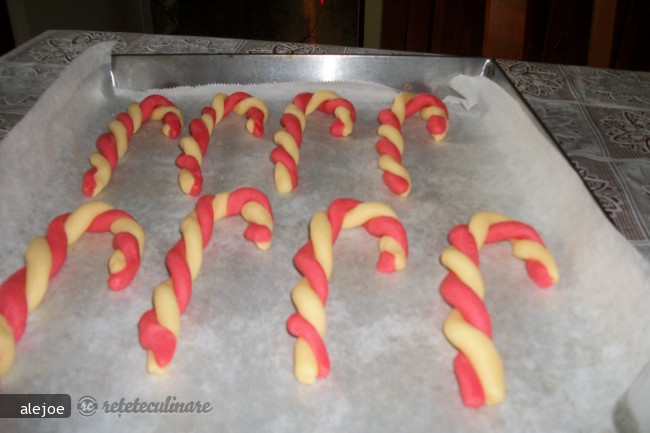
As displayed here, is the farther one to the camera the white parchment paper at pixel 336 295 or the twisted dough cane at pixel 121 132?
the twisted dough cane at pixel 121 132

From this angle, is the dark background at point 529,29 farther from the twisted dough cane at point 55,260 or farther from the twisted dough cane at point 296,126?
the twisted dough cane at point 55,260

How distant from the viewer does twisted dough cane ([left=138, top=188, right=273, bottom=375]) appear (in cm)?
68

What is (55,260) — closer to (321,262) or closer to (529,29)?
(321,262)

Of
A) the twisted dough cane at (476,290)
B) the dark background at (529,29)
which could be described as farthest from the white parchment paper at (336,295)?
the dark background at (529,29)

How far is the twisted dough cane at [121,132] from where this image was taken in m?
0.95

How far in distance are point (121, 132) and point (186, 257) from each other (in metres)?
0.35

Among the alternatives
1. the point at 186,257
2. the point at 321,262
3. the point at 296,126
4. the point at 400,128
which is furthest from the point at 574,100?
the point at 186,257

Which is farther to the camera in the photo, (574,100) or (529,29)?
Result: (529,29)

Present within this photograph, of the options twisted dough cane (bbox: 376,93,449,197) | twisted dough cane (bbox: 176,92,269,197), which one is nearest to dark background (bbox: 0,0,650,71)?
twisted dough cane (bbox: 376,93,449,197)

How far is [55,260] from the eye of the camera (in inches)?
31.2

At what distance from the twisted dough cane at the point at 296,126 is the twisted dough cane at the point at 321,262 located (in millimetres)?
116

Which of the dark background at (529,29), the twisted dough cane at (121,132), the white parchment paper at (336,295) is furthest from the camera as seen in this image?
the dark background at (529,29)

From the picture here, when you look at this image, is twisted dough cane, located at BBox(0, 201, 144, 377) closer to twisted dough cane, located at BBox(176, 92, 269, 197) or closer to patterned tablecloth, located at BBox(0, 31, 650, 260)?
twisted dough cane, located at BBox(176, 92, 269, 197)

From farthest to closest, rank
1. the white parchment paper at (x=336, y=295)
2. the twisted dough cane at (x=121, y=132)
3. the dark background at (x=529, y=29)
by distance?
1. the dark background at (x=529, y=29)
2. the twisted dough cane at (x=121, y=132)
3. the white parchment paper at (x=336, y=295)
